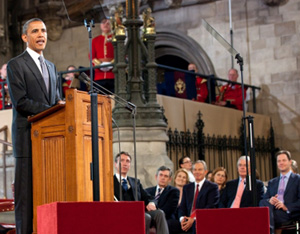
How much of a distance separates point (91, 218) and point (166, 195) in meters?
4.60

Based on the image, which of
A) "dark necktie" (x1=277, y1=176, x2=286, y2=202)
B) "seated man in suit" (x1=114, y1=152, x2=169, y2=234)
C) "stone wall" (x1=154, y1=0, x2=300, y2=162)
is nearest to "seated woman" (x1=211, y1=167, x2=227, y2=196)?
"dark necktie" (x1=277, y1=176, x2=286, y2=202)

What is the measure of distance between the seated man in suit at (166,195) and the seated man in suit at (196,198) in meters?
0.18

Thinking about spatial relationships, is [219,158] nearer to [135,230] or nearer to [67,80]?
[67,80]

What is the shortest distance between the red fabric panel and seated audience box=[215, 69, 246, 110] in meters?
8.71

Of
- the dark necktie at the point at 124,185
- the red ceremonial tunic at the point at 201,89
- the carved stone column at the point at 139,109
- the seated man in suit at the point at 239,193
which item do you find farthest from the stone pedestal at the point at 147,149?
the red ceremonial tunic at the point at 201,89

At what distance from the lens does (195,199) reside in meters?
9.80

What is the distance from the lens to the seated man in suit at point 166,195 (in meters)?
9.66

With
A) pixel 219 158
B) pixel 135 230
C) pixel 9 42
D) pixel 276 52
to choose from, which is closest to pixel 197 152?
pixel 219 158

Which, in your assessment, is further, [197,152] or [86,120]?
[197,152]

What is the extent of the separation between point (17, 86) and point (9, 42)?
11386mm

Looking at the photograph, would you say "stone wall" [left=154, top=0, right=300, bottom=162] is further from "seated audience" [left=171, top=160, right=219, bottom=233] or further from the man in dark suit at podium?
the man in dark suit at podium

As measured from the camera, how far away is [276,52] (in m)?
15.3

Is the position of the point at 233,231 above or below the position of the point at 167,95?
below

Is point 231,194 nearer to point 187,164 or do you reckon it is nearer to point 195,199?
point 195,199
